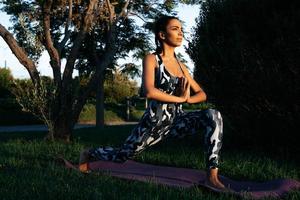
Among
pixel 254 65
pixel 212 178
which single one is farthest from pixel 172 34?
pixel 254 65

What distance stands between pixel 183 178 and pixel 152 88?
157cm

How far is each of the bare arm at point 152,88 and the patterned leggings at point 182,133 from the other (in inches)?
15.7

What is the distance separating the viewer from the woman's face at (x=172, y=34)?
613cm

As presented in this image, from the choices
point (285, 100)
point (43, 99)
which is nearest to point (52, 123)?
point (43, 99)

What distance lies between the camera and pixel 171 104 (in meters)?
6.25

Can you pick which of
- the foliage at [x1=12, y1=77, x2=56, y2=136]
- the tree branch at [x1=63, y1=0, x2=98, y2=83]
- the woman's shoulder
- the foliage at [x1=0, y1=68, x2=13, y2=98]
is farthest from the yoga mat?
the foliage at [x1=0, y1=68, x2=13, y2=98]

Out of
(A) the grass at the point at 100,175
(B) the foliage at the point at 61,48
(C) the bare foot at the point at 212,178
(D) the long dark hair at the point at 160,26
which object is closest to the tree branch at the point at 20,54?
(B) the foliage at the point at 61,48

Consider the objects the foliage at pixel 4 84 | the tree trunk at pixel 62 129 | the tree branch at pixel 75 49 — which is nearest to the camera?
the tree trunk at pixel 62 129

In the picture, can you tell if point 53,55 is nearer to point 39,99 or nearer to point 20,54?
point 20,54

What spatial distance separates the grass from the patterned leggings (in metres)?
0.33

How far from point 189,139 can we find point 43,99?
368cm

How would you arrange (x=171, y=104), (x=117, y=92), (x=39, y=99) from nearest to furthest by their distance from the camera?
(x=171, y=104)
(x=39, y=99)
(x=117, y=92)

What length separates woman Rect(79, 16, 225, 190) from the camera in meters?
5.99

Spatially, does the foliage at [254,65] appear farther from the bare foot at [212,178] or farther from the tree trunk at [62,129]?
the tree trunk at [62,129]
